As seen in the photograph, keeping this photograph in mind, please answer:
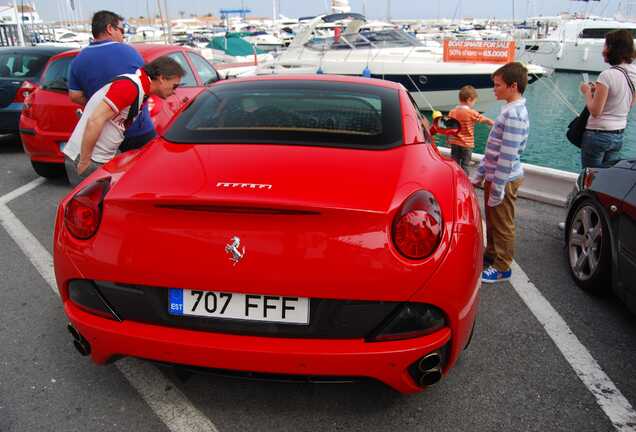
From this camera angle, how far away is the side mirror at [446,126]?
3166mm

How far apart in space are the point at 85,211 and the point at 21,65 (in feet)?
25.3

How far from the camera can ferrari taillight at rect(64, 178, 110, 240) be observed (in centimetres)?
214

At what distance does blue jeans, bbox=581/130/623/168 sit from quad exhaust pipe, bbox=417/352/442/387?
305 centimetres

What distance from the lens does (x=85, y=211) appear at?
2.17 metres

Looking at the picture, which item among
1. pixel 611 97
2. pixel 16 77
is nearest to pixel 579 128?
pixel 611 97

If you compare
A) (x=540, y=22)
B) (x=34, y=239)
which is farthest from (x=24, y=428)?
(x=540, y=22)

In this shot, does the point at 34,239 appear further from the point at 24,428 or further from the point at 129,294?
the point at 129,294

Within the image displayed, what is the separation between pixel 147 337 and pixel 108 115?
177cm

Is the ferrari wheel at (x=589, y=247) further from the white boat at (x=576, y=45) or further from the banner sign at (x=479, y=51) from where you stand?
the white boat at (x=576, y=45)

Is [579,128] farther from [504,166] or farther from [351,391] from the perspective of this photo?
[351,391]

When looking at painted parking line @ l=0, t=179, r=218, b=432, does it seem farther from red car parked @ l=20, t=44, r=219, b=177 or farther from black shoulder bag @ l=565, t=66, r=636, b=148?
black shoulder bag @ l=565, t=66, r=636, b=148

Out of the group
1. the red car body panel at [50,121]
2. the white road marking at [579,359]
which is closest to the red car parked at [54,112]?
the red car body panel at [50,121]

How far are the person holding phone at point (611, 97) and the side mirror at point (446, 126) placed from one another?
5.27 feet

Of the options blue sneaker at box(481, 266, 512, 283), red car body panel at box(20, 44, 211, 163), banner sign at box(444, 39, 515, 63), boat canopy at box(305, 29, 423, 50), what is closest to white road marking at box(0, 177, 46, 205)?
red car body panel at box(20, 44, 211, 163)
